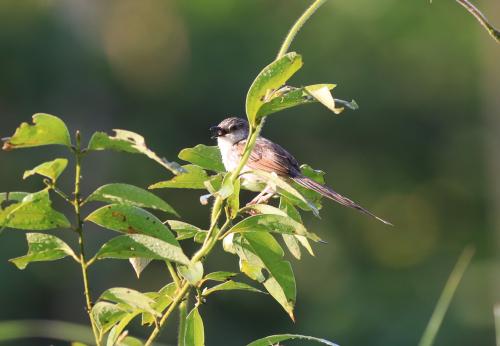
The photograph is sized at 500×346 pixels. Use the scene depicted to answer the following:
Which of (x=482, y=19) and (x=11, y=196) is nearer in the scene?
(x=11, y=196)

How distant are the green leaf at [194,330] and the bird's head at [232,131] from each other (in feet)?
9.94

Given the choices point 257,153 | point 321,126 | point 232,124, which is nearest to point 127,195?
point 257,153

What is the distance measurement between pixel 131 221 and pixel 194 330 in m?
0.25

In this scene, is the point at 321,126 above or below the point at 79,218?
above

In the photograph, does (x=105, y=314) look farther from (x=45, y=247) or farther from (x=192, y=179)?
(x=192, y=179)

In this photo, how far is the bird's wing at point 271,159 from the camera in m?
4.13

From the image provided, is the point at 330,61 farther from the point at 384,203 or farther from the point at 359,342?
the point at 359,342

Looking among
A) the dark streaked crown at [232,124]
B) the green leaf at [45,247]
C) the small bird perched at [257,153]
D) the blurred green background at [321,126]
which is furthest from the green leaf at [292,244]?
the blurred green background at [321,126]

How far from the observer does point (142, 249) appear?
5.41 feet

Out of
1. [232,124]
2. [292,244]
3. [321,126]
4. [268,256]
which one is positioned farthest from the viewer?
[321,126]

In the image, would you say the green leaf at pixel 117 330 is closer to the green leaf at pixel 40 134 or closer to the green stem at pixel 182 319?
the green stem at pixel 182 319

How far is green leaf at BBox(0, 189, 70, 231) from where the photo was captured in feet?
5.34

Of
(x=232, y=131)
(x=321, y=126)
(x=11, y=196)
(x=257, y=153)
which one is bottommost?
(x=11, y=196)

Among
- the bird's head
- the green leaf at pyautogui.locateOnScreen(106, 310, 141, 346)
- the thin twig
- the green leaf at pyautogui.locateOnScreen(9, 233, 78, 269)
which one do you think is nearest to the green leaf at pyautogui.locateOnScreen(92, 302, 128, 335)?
the green leaf at pyautogui.locateOnScreen(106, 310, 141, 346)
